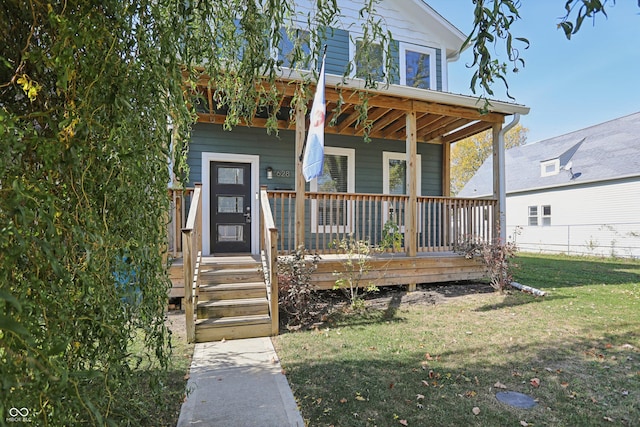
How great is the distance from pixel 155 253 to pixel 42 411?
0.79 metres

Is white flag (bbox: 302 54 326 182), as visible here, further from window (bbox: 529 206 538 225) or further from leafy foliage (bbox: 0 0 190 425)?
window (bbox: 529 206 538 225)

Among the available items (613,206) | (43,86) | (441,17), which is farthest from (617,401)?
(613,206)

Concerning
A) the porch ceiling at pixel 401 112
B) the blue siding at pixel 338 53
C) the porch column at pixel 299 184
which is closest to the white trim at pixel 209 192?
the porch ceiling at pixel 401 112

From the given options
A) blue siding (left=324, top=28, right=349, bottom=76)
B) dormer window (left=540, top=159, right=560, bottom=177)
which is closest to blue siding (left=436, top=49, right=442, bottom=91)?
blue siding (left=324, top=28, right=349, bottom=76)

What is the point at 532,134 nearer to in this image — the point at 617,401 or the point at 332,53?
the point at 332,53

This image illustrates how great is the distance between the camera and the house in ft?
20.1

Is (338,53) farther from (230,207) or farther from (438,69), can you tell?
(230,207)

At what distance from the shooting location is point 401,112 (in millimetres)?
6680

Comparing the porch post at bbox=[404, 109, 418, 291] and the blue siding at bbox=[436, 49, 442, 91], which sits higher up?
the blue siding at bbox=[436, 49, 442, 91]

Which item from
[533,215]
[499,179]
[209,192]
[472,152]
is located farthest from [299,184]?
[472,152]

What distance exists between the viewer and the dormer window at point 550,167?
55.6 ft

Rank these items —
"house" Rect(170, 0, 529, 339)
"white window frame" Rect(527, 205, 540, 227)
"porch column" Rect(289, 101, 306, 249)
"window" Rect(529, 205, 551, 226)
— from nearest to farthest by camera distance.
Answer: "porch column" Rect(289, 101, 306, 249), "house" Rect(170, 0, 529, 339), "window" Rect(529, 205, 551, 226), "white window frame" Rect(527, 205, 540, 227)

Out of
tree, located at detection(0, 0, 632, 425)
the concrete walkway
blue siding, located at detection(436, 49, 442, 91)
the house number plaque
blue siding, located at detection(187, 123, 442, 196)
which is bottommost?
the concrete walkway

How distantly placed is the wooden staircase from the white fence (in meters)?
10.5
